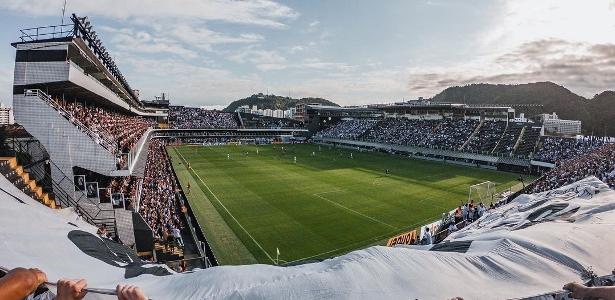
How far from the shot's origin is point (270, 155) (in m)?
61.2

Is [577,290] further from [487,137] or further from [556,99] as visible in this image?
[556,99]

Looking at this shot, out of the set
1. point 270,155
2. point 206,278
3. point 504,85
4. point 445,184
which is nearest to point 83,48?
point 206,278

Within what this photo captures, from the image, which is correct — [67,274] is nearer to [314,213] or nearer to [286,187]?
[314,213]

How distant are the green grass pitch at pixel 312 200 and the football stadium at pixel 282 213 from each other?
0.19 meters

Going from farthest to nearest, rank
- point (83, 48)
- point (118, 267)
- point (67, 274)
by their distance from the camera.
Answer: point (83, 48) → point (118, 267) → point (67, 274)

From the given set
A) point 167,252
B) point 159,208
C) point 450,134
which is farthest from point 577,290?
point 450,134

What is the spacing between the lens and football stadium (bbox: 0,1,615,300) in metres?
3.61

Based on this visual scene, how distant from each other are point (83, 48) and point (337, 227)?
56.9 ft

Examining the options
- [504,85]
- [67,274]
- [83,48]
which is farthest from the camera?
[504,85]

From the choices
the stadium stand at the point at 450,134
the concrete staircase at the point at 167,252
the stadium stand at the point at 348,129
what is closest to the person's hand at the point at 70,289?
the concrete staircase at the point at 167,252

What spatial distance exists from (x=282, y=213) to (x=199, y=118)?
3100 inches

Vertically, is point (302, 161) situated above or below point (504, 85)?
below

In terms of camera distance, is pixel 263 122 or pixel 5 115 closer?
pixel 5 115

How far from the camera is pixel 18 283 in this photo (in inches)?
89.0
